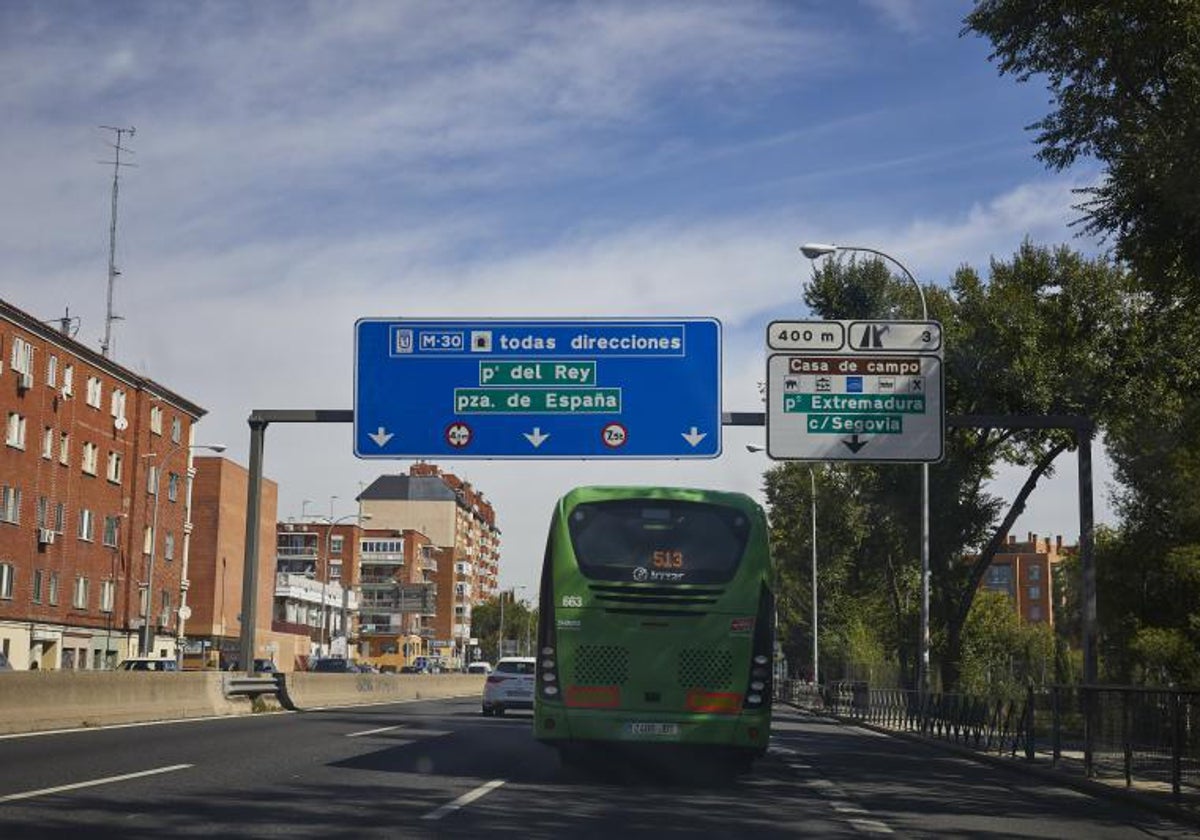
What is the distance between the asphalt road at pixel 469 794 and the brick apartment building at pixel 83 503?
37890mm

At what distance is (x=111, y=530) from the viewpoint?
6600cm

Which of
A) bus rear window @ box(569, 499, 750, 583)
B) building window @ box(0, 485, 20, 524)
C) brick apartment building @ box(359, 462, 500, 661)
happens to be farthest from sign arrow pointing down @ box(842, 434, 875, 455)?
brick apartment building @ box(359, 462, 500, 661)

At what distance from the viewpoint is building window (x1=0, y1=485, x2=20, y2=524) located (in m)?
55.1

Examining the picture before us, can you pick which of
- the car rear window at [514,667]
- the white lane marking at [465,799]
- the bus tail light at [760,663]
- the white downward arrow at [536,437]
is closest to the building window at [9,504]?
the car rear window at [514,667]

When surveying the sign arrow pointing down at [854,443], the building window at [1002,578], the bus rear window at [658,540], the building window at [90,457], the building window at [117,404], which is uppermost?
the building window at [117,404]

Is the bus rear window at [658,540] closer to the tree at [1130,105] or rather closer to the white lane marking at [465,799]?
the white lane marking at [465,799]

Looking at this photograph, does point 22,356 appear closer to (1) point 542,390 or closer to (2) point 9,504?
(2) point 9,504

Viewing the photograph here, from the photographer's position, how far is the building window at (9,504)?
181 ft

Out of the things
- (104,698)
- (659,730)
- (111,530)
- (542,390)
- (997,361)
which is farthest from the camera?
(111,530)

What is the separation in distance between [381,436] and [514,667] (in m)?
14.0

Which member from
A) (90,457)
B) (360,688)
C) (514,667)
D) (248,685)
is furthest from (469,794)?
(90,457)

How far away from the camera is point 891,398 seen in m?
22.6

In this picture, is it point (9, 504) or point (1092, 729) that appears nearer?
point (1092, 729)

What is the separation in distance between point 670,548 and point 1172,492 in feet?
86.1
